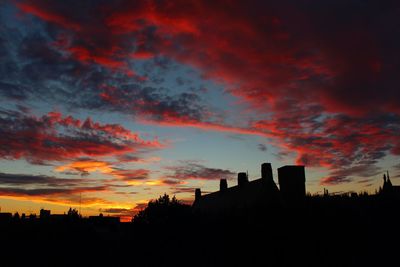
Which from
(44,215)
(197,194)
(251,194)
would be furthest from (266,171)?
(44,215)

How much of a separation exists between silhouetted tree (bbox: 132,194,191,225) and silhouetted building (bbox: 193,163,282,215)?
4008 millimetres

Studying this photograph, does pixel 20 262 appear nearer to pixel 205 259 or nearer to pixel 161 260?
pixel 161 260

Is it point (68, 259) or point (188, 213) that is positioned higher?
point (188, 213)

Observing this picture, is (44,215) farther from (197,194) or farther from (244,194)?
Answer: (197,194)

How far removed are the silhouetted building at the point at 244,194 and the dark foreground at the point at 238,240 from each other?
18.1 feet

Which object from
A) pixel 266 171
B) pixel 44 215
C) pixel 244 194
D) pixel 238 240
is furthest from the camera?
pixel 44 215

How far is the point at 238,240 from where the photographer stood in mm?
38250

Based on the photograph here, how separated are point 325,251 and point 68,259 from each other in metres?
26.4

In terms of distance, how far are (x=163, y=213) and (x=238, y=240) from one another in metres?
13.0

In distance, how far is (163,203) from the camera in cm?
5116

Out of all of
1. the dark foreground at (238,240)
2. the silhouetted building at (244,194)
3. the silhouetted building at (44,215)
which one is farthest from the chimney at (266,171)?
the silhouetted building at (44,215)

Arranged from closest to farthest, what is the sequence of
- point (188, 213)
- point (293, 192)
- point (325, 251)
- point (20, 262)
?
point (325, 251) → point (20, 262) → point (188, 213) → point (293, 192)

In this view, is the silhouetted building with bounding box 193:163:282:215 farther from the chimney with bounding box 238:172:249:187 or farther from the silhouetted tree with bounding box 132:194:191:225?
the silhouetted tree with bounding box 132:194:191:225

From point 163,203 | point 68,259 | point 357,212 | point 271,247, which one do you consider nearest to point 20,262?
point 68,259
